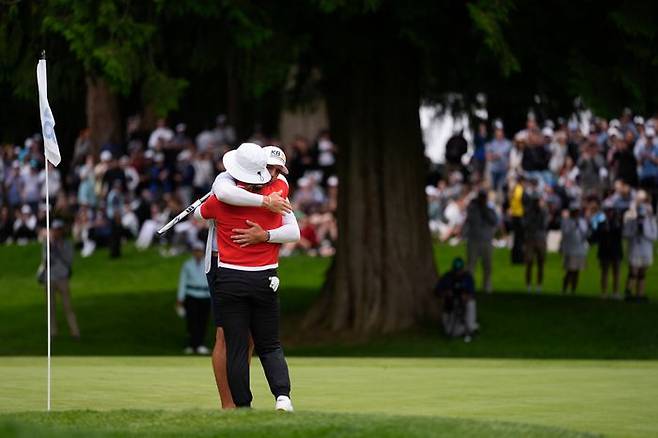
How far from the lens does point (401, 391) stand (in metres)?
15.5

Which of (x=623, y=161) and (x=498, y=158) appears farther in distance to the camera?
(x=498, y=158)

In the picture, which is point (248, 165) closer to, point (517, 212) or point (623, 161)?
point (623, 161)

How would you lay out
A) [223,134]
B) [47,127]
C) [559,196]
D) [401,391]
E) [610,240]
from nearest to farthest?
[47,127]
[401,391]
[610,240]
[559,196]
[223,134]

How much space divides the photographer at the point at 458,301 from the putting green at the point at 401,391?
7.01 meters

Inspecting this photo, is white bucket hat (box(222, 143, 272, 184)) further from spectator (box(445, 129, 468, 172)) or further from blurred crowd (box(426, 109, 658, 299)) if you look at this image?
spectator (box(445, 129, 468, 172))

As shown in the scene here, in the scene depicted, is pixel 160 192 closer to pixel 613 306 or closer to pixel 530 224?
pixel 530 224

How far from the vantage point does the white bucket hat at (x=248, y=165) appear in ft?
39.9

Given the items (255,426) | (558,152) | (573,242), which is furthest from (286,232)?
(558,152)

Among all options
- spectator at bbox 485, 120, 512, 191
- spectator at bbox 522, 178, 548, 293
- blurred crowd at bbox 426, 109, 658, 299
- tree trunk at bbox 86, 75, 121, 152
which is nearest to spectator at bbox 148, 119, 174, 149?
tree trunk at bbox 86, 75, 121, 152

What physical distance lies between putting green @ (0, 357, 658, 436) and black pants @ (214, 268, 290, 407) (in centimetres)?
38

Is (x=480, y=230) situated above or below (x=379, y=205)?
below

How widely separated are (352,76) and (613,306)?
6.56m

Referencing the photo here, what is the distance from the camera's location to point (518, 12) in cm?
2602

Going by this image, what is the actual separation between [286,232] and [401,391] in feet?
12.2
